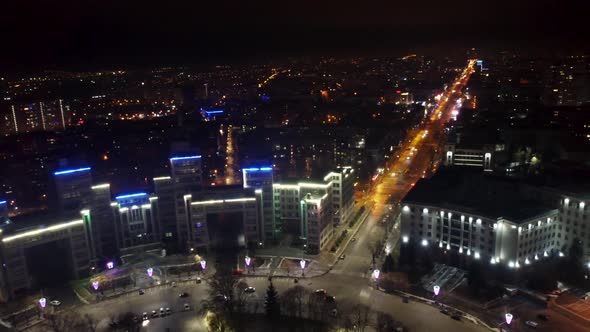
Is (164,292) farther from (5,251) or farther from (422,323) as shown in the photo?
(422,323)

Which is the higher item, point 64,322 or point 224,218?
point 224,218

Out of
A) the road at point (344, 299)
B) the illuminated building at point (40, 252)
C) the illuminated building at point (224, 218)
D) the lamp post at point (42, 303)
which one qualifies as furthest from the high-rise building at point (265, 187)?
the lamp post at point (42, 303)

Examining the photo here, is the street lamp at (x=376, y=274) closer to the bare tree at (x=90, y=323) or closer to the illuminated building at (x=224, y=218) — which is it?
the illuminated building at (x=224, y=218)

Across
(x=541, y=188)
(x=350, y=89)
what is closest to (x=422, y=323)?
(x=541, y=188)

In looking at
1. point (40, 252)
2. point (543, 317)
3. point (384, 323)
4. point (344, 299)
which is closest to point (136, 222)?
point (40, 252)

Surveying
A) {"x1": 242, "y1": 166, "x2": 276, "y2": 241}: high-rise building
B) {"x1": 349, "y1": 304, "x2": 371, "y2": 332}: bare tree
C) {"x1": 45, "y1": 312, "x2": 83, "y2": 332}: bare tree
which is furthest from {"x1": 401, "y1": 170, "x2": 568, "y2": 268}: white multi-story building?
{"x1": 45, "y1": 312, "x2": 83, "y2": 332}: bare tree

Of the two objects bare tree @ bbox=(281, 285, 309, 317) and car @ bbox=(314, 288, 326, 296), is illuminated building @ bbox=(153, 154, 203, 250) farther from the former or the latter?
car @ bbox=(314, 288, 326, 296)

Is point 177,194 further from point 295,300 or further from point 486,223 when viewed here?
point 486,223

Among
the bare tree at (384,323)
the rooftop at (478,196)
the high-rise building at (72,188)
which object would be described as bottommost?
the bare tree at (384,323)

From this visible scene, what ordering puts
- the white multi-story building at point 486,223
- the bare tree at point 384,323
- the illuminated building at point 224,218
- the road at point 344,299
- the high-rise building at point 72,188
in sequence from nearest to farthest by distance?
the bare tree at point 384,323 → the road at point 344,299 → the white multi-story building at point 486,223 → the high-rise building at point 72,188 → the illuminated building at point 224,218
